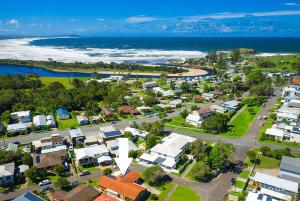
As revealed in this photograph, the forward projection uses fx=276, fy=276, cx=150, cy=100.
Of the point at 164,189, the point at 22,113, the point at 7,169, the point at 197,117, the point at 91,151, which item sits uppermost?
the point at 197,117

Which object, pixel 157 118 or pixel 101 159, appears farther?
pixel 157 118

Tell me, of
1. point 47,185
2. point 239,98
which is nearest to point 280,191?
point 47,185

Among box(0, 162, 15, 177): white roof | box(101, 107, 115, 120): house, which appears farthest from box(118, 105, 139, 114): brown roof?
box(0, 162, 15, 177): white roof

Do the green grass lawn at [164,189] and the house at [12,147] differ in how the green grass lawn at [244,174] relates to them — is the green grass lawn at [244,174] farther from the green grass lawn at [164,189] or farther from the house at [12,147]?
the house at [12,147]

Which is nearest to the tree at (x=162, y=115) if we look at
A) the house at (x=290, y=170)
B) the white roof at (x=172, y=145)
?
the white roof at (x=172, y=145)

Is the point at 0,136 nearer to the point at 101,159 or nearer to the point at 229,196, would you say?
the point at 101,159

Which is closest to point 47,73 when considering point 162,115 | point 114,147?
point 162,115

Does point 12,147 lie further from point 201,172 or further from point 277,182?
point 277,182
